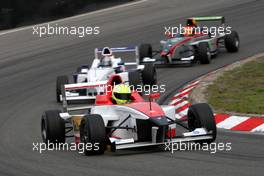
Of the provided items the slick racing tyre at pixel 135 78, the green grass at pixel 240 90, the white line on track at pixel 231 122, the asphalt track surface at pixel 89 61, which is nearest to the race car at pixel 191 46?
the asphalt track surface at pixel 89 61

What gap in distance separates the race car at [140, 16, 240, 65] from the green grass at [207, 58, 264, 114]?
1.94 m

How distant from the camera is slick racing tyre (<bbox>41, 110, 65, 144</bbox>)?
13547 mm

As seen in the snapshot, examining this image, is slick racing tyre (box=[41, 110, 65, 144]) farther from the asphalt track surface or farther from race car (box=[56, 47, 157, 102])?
race car (box=[56, 47, 157, 102])

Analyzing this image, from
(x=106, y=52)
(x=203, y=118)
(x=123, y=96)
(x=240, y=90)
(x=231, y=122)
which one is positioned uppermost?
(x=106, y=52)

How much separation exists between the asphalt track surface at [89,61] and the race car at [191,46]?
31 centimetres

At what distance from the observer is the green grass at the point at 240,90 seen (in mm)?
15695

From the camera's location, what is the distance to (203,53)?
74.8ft

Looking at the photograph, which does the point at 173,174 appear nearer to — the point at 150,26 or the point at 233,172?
the point at 233,172

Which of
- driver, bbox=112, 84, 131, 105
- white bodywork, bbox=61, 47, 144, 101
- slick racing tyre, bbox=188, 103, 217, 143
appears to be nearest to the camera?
slick racing tyre, bbox=188, 103, 217, 143

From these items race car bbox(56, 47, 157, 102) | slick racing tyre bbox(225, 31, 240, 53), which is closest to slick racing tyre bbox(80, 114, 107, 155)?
race car bbox(56, 47, 157, 102)

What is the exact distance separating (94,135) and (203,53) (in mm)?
10996

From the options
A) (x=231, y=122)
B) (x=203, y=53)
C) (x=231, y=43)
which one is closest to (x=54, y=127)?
(x=231, y=122)

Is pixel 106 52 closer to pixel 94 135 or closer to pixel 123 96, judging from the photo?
pixel 123 96

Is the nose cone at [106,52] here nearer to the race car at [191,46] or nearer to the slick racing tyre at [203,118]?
the race car at [191,46]
